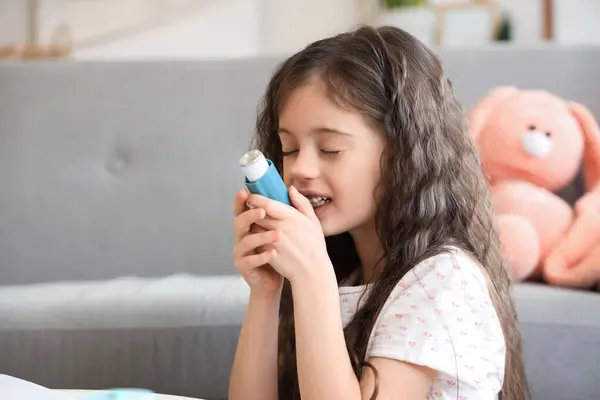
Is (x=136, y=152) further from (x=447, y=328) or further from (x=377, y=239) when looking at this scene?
(x=447, y=328)

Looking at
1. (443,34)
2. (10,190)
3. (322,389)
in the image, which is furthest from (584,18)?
(322,389)

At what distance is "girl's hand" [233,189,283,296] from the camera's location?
2.42 ft

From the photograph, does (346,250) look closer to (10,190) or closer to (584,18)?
(10,190)

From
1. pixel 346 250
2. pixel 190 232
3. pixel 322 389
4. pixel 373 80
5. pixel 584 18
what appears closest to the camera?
pixel 322 389

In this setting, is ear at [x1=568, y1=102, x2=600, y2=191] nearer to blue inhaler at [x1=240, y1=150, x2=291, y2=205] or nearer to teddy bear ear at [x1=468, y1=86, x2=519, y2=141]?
teddy bear ear at [x1=468, y1=86, x2=519, y2=141]

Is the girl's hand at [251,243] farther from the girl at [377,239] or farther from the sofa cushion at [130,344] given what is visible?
the sofa cushion at [130,344]

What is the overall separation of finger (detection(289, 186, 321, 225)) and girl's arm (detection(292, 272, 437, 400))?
70 mm

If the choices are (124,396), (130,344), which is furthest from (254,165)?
(130,344)

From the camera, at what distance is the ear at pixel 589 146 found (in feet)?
4.53

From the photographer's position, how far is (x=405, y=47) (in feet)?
2.84

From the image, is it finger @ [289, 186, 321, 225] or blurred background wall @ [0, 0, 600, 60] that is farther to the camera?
blurred background wall @ [0, 0, 600, 60]

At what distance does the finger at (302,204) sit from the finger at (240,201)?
0.17ft

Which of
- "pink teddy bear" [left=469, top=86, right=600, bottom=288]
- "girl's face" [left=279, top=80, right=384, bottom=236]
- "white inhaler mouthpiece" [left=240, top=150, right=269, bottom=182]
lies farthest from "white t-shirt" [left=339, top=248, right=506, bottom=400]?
"pink teddy bear" [left=469, top=86, right=600, bottom=288]

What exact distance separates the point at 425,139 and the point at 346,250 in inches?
8.9
